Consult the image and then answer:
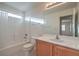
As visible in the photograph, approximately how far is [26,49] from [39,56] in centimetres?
27

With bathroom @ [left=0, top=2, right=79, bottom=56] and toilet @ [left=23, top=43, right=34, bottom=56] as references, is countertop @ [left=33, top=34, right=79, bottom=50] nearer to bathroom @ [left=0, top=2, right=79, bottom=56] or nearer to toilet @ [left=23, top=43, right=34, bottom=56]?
bathroom @ [left=0, top=2, right=79, bottom=56]

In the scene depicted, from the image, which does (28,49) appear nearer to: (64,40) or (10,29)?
(10,29)

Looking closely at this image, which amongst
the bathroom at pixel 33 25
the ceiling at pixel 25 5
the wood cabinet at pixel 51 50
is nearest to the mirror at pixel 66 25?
the bathroom at pixel 33 25

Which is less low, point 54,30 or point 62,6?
point 62,6

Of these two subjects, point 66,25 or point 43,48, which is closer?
point 66,25

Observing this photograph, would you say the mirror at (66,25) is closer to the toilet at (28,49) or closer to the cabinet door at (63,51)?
the cabinet door at (63,51)

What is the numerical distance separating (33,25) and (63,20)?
54 centimetres

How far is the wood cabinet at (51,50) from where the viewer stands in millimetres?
1468

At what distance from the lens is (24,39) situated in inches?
66.5

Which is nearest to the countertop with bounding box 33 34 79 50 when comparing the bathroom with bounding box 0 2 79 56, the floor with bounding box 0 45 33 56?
the bathroom with bounding box 0 2 79 56

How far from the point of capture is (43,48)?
1.71m

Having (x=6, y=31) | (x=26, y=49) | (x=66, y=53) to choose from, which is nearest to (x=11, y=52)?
(x=26, y=49)

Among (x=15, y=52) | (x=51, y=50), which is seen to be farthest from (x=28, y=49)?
(x=51, y=50)

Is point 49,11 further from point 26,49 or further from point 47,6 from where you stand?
point 26,49
